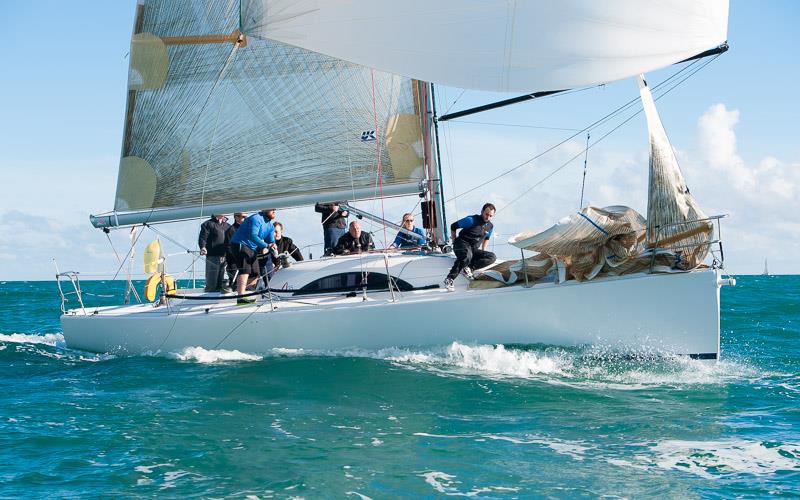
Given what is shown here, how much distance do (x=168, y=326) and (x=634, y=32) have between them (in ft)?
22.8

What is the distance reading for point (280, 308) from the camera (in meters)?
10.6

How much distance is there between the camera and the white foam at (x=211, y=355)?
34.7 ft

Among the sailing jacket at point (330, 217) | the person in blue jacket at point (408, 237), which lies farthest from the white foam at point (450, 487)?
the sailing jacket at point (330, 217)

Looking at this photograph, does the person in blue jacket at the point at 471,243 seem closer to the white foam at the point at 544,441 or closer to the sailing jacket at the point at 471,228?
the sailing jacket at the point at 471,228

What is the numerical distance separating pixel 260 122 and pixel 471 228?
3491 millimetres

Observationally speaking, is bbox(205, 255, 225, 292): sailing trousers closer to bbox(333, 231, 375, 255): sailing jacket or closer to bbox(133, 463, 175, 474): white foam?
bbox(333, 231, 375, 255): sailing jacket

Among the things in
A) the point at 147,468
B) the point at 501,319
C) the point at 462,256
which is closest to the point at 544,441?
the point at 501,319

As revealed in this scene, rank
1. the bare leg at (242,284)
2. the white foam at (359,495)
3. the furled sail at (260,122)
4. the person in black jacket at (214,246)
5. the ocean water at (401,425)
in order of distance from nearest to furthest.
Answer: the white foam at (359,495) → the ocean water at (401,425) → the bare leg at (242,284) → the furled sail at (260,122) → the person in black jacket at (214,246)

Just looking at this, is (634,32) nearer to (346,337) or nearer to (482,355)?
(482,355)

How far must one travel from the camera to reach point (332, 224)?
12703mm

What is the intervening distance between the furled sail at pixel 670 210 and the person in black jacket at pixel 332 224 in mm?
4833

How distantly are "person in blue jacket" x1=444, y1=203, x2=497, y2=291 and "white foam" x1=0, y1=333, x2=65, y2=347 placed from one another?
7.07 m

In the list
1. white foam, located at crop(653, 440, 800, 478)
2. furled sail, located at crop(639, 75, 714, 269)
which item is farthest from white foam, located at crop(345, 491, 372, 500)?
furled sail, located at crop(639, 75, 714, 269)

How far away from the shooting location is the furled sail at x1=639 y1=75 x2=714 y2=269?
9523 millimetres
